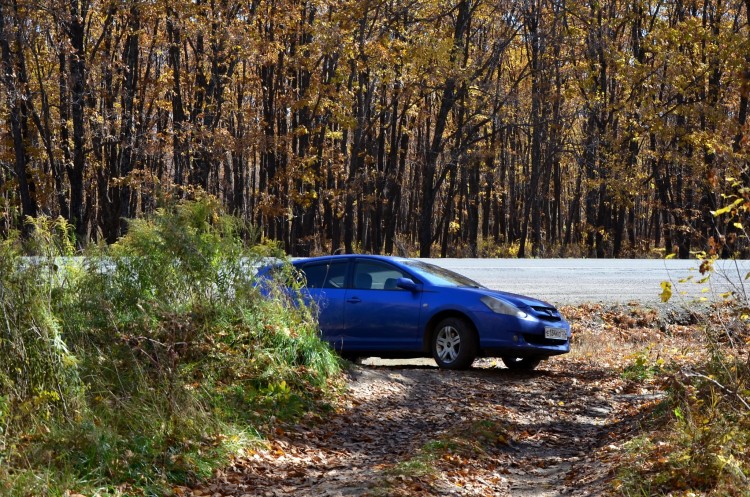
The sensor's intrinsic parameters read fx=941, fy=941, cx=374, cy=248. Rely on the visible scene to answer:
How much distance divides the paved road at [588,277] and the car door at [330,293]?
22.7 ft

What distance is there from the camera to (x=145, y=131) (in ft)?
106

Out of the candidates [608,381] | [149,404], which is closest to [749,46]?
[608,381]

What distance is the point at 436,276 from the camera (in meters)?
13.8

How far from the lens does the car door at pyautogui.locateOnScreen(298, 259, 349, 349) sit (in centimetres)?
1368

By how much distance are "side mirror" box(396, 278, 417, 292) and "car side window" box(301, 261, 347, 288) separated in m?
0.91

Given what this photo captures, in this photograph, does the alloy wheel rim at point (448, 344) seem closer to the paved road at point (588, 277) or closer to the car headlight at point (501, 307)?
the car headlight at point (501, 307)

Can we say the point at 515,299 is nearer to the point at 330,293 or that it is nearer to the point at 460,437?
the point at 330,293

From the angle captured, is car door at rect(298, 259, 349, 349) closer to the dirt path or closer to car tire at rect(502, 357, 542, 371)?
the dirt path

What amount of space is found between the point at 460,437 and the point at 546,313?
4.76 m

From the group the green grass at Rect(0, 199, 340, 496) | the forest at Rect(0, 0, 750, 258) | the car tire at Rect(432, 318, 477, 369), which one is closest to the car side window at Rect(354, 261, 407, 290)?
the car tire at Rect(432, 318, 477, 369)

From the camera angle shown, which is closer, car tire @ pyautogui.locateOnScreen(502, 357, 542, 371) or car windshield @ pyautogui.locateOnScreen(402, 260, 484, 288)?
car windshield @ pyautogui.locateOnScreen(402, 260, 484, 288)

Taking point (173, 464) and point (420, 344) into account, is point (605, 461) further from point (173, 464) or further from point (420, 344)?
point (420, 344)

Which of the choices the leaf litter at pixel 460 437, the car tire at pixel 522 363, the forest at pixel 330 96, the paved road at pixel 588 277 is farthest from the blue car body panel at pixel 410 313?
the forest at pixel 330 96

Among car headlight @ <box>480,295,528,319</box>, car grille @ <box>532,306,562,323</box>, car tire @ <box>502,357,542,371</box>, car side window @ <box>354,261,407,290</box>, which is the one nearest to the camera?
car headlight @ <box>480,295,528,319</box>
